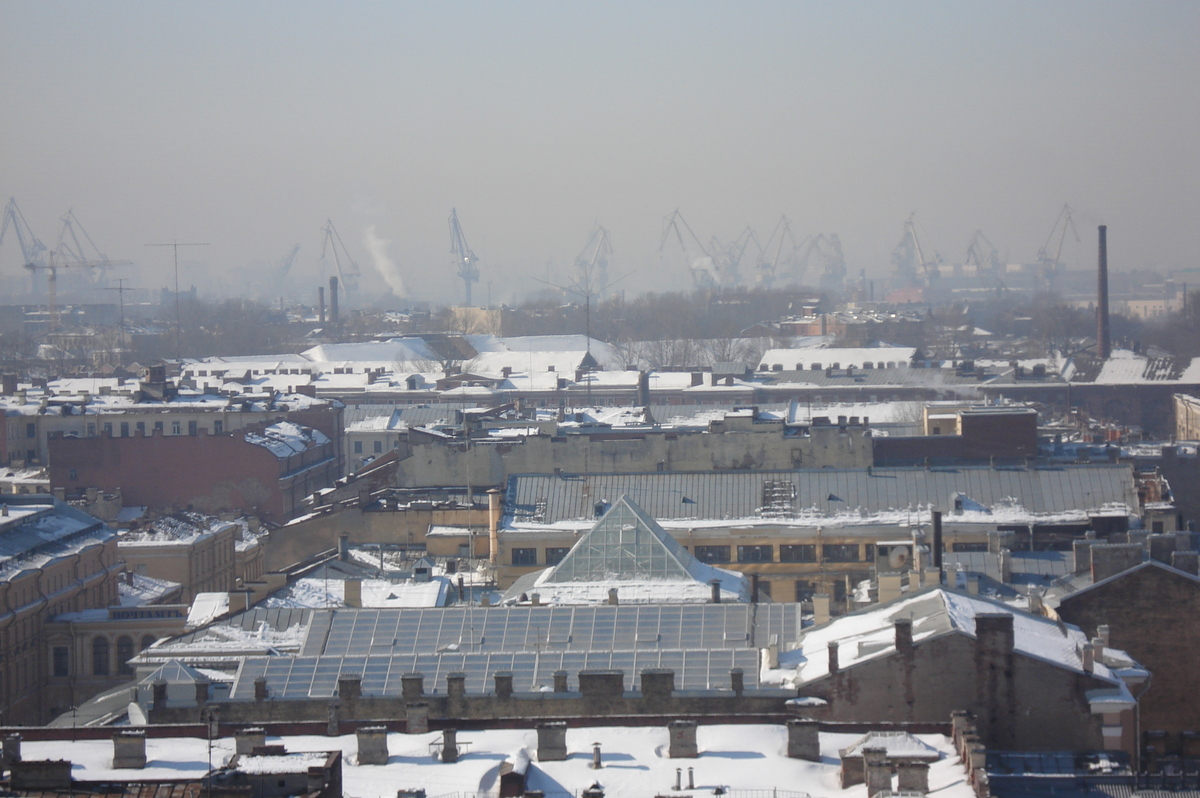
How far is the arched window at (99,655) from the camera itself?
4100 centimetres

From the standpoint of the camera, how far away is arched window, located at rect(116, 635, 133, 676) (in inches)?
1594

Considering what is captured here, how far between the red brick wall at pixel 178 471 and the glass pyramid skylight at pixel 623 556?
27358mm

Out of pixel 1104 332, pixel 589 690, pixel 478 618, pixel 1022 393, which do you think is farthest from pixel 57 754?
pixel 1104 332

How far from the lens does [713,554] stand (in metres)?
43.7

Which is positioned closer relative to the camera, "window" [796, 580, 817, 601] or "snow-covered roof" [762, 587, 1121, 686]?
"snow-covered roof" [762, 587, 1121, 686]

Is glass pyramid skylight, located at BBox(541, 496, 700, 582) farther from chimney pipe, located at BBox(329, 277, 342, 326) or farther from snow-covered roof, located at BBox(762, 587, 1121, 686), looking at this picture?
chimney pipe, located at BBox(329, 277, 342, 326)

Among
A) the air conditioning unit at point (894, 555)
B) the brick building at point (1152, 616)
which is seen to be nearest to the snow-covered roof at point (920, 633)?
the brick building at point (1152, 616)

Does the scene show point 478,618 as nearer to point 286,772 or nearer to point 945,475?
point 286,772

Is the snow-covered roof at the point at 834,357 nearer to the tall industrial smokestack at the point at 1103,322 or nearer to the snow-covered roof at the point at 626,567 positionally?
the tall industrial smokestack at the point at 1103,322

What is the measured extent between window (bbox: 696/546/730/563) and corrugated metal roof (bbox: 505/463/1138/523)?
102 cm

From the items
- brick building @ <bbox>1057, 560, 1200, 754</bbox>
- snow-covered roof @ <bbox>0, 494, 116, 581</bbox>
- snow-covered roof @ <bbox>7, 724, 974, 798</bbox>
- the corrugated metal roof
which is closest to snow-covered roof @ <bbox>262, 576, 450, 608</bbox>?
snow-covered roof @ <bbox>0, 494, 116, 581</bbox>

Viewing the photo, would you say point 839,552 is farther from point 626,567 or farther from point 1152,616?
point 1152,616

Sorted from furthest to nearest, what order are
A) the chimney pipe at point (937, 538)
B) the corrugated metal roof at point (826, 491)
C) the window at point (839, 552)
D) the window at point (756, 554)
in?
1. the corrugated metal roof at point (826, 491)
2. the window at point (756, 554)
3. the window at point (839, 552)
4. the chimney pipe at point (937, 538)

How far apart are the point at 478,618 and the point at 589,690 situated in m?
5.04
